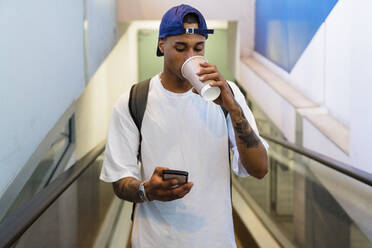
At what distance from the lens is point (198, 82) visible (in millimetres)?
1370

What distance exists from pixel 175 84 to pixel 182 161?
0.92ft

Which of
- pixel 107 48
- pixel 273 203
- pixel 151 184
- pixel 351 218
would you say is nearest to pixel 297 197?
pixel 273 203

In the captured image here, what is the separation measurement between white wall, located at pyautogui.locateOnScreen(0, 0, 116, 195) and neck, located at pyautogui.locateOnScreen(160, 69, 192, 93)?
4.26ft

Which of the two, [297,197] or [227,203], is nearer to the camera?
[227,203]

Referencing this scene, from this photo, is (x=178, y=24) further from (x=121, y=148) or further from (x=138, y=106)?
(x=121, y=148)

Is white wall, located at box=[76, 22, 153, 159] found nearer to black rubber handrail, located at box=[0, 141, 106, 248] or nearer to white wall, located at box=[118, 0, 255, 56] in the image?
white wall, located at box=[118, 0, 255, 56]

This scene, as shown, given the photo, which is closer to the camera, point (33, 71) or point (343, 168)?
point (343, 168)

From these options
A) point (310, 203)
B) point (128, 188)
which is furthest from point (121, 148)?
point (310, 203)

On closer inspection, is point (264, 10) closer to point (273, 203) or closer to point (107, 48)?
point (107, 48)

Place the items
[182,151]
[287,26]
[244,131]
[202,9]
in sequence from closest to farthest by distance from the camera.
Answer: [244,131] < [182,151] < [287,26] < [202,9]

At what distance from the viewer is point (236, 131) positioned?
59.9 inches

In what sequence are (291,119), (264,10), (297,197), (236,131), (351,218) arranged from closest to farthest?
(236,131), (351,218), (297,197), (291,119), (264,10)

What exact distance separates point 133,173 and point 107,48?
222 inches

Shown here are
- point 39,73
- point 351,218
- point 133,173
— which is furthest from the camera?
point 39,73
